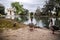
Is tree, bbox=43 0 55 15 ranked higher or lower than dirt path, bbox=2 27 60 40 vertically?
higher

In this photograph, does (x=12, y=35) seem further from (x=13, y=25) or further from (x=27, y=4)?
(x=27, y=4)

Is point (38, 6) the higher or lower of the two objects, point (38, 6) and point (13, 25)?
the higher

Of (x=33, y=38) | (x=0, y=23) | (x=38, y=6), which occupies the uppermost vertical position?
(x=38, y=6)

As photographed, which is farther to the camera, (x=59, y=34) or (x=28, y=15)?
(x=28, y=15)

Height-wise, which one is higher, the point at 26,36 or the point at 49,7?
the point at 49,7

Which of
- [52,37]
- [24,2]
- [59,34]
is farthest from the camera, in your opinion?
[24,2]

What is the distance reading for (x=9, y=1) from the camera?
255 cm

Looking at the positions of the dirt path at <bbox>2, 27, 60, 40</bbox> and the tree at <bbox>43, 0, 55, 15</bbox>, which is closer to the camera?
the dirt path at <bbox>2, 27, 60, 40</bbox>

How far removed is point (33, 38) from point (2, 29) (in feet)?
1.66

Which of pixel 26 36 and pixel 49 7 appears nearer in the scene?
pixel 26 36

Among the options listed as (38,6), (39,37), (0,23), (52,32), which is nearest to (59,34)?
(52,32)

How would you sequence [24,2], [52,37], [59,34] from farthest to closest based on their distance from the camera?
[24,2] → [59,34] → [52,37]

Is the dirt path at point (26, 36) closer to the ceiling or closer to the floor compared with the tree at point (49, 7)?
closer to the floor

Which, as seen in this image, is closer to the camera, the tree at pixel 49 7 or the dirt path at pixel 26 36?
the dirt path at pixel 26 36
